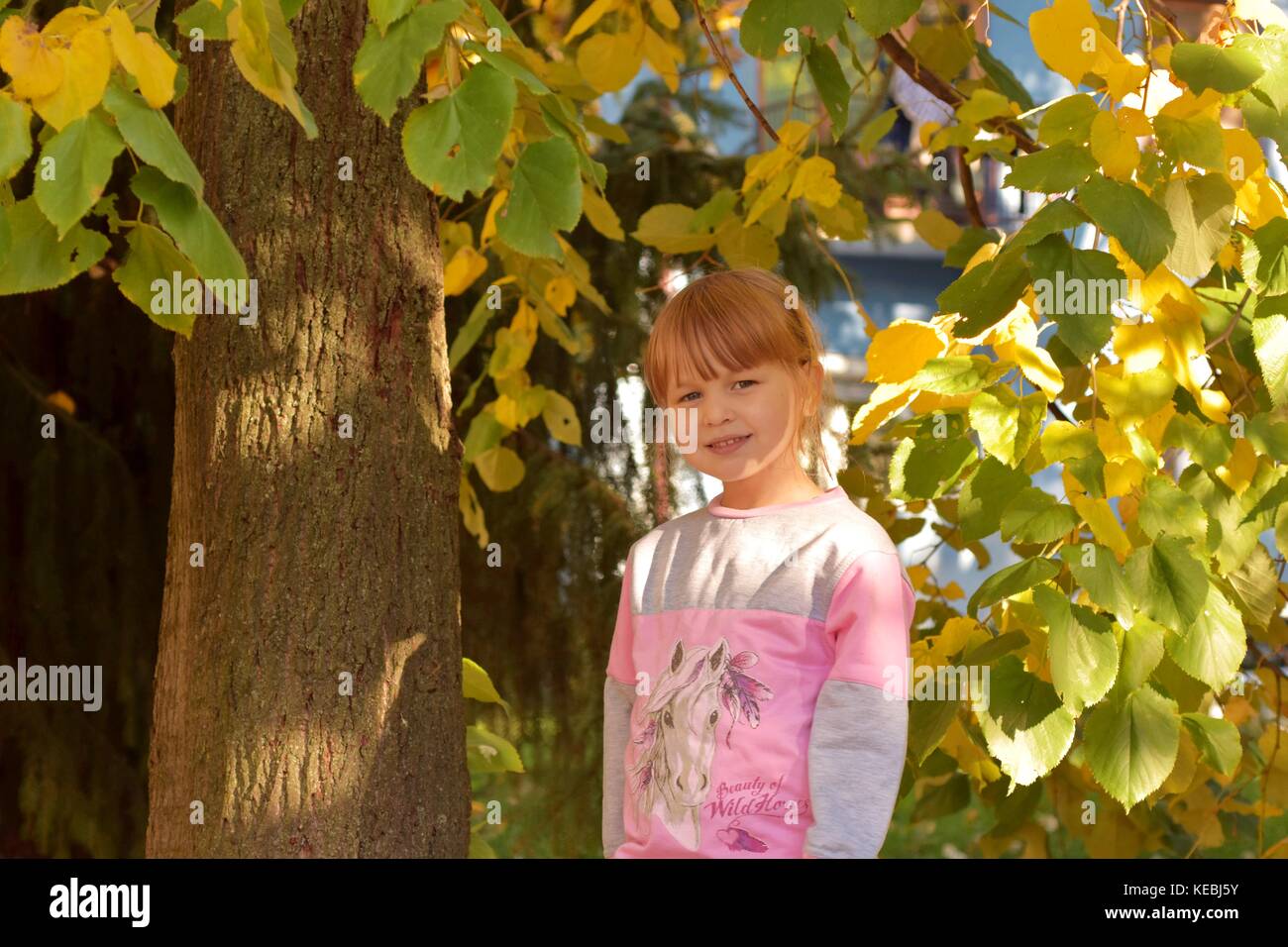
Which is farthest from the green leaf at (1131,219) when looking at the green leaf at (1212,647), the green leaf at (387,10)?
the green leaf at (387,10)

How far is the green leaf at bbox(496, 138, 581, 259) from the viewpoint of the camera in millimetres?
1354

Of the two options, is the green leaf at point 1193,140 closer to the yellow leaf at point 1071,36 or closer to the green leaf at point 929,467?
the yellow leaf at point 1071,36

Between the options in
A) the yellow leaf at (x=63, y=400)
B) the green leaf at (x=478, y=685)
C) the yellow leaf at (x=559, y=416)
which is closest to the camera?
the green leaf at (x=478, y=685)

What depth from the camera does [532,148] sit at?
140 cm

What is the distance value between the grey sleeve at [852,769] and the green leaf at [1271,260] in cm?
59

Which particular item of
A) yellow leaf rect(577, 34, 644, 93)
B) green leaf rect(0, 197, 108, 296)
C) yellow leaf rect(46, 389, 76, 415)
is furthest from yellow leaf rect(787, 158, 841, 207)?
yellow leaf rect(46, 389, 76, 415)

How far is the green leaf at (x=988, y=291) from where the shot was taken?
1479 millimetres

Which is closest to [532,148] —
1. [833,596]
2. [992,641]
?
[833,596]

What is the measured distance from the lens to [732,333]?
5.20ft

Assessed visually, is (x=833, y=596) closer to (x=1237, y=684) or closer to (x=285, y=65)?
(x=1237, y=684)

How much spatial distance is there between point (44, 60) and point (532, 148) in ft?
1.46

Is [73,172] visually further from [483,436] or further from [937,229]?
[937,229]

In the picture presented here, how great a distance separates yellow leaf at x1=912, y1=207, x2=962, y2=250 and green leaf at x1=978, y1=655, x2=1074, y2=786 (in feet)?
3.80

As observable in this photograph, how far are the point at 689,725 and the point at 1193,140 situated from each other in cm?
80
